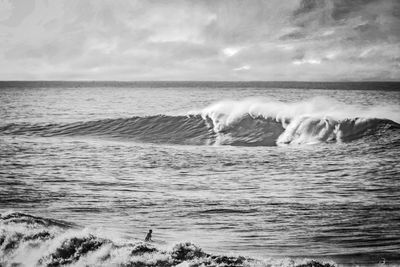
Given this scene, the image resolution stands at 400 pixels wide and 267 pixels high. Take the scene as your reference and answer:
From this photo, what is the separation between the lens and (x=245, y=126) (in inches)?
550

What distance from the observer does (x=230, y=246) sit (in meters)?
4.57

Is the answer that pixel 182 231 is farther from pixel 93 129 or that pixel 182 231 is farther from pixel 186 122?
pixel 93 129

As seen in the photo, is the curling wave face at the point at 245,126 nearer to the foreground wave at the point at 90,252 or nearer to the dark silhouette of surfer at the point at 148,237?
the dark silhouette of surfer at the point at 148,237

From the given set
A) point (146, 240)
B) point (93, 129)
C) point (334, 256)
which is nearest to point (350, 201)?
point (334, 256)

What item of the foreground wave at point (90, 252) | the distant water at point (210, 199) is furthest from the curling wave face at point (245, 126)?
the foreground wave at point (90, 252)

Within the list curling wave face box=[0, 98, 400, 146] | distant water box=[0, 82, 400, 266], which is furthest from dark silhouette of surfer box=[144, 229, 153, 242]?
curling wave face box=[0, 98, 400, 146]

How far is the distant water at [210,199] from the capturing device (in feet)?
14.0

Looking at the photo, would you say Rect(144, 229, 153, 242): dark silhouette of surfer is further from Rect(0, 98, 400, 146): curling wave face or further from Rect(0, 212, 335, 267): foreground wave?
Rect(0, 98, 400, 146): curling wave face

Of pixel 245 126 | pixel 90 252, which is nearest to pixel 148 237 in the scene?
pixel 90 252

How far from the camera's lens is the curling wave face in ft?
40.7

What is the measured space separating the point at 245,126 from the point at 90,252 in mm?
10155

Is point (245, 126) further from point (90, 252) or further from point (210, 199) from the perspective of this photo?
point (90, 252)

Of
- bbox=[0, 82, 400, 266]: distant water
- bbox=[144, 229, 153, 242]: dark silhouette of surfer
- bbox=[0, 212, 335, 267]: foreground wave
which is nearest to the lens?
bbox=[0, 212, 335, 267]: foreground wave

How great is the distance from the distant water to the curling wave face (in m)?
0.09
